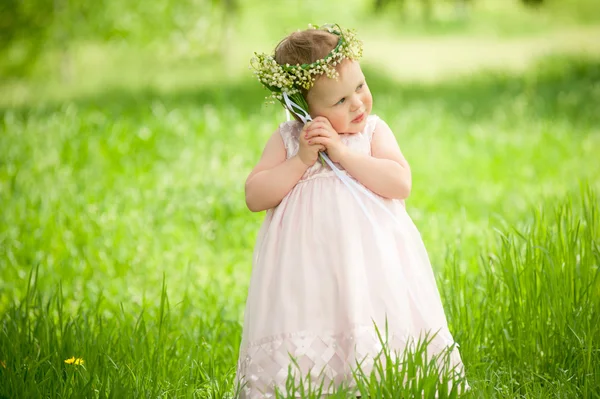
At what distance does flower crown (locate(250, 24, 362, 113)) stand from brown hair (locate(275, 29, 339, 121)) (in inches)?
0.9

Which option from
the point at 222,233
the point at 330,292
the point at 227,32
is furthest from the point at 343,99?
the point at 227,32

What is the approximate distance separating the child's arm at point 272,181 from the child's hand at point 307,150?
2cm

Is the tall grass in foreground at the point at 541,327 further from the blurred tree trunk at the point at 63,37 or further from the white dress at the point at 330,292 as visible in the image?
the blurred tree trunk at the point at 63,37

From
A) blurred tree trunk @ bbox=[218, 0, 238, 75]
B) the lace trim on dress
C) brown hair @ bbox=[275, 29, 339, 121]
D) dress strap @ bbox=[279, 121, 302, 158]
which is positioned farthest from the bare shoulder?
blurred tree trunk @ bbox=[218, 0, 238, 75]

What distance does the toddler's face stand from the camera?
288 centimetres

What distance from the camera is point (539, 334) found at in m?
3.37

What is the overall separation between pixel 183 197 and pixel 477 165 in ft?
9.64

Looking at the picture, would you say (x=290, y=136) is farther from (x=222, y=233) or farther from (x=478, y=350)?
(x=222, y=233)

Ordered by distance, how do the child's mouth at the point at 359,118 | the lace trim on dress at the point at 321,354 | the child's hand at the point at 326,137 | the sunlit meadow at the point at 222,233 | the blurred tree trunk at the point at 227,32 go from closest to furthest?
the lace trim on dress at the point at 321,354 → the child's hand at the point at 326,137 → the child's mouth at the point at 359,118 → the sunlit meadow at the point at 222,233 → the blurred tree trunk at the point at 227,32

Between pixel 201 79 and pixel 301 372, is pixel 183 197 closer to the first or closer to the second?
pixel 301 372

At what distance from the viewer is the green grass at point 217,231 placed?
10.9 feet

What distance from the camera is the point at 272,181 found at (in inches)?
115

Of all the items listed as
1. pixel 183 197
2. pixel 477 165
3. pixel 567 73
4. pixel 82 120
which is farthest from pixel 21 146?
pixel 567 73

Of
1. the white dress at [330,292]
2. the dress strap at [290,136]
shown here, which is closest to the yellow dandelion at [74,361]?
the white dress at [330,292]
